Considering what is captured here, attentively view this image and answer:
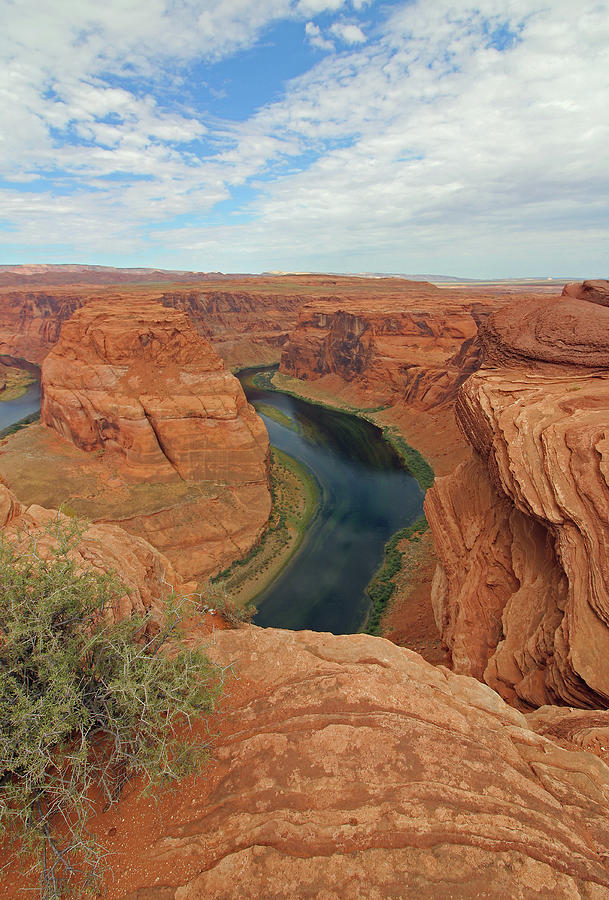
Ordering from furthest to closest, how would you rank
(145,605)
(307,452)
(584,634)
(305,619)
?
(307,452) < (305,619) < (145,605) < (584,634)

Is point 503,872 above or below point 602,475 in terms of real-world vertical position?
below

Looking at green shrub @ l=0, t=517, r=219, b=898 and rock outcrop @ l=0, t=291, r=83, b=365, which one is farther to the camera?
rock outcrop @ l=0, t=291, r=83, b=365

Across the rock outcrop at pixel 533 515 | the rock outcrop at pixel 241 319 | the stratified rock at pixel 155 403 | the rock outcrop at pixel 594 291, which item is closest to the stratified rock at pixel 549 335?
the rock outcrop at pixel 533 515

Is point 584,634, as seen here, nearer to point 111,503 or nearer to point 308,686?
point 308,686

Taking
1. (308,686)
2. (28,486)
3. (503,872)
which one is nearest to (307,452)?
(28,486)

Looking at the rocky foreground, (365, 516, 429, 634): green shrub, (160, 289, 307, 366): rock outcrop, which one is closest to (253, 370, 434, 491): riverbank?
(365, 516, 429, 634): green shrub

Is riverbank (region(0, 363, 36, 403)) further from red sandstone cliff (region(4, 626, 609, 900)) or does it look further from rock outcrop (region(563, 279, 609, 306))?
red sandstone cliff (region(4, 626, 609, 900))
